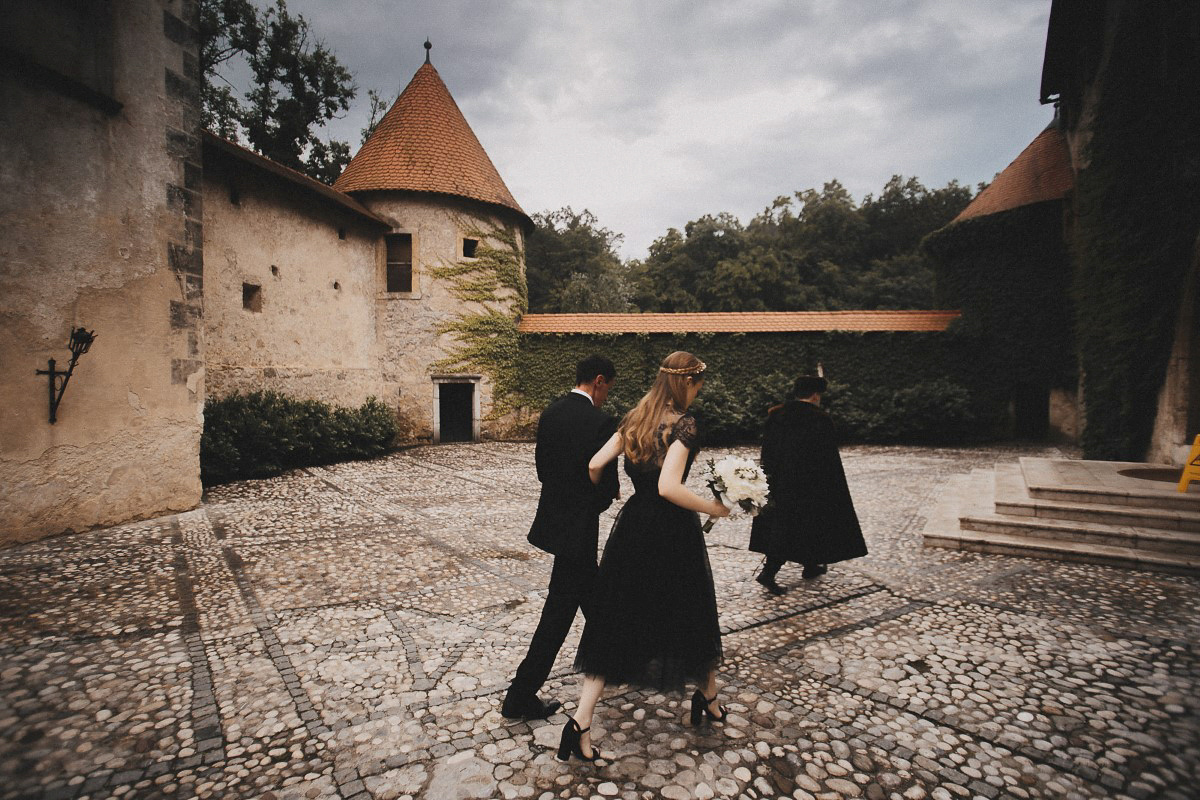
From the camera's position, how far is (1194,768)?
2438mm

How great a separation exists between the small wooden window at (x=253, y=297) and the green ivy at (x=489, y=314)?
508 cm

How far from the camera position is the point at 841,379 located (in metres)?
16.2

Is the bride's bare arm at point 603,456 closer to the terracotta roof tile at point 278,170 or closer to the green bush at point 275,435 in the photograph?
the green bush at point 275,435

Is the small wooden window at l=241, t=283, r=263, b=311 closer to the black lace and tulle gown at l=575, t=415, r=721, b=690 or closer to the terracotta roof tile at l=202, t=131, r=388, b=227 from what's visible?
the terracotta roof tile at l=202, t=131, r=388, b=227

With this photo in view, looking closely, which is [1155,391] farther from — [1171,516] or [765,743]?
[765,743]

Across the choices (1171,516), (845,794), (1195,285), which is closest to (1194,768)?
(845,794)

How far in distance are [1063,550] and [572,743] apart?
5558 mm

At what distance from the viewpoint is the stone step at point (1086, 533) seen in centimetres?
531

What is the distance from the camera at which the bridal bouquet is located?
2748 millimetres

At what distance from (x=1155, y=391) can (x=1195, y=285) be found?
1.82 meters

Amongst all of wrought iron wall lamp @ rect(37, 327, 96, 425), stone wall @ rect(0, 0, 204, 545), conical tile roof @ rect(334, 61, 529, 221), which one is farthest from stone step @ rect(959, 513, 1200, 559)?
conical tile roof @ rect(334, 61, 529, 221)

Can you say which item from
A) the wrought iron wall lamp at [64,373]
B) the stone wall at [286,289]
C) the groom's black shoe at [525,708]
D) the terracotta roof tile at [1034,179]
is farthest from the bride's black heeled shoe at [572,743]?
the terracotta roof tile at [1034,179]

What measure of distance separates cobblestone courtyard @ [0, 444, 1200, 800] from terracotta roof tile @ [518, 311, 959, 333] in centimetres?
1158

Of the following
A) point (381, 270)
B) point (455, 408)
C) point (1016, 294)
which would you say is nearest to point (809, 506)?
point (381, 270)
